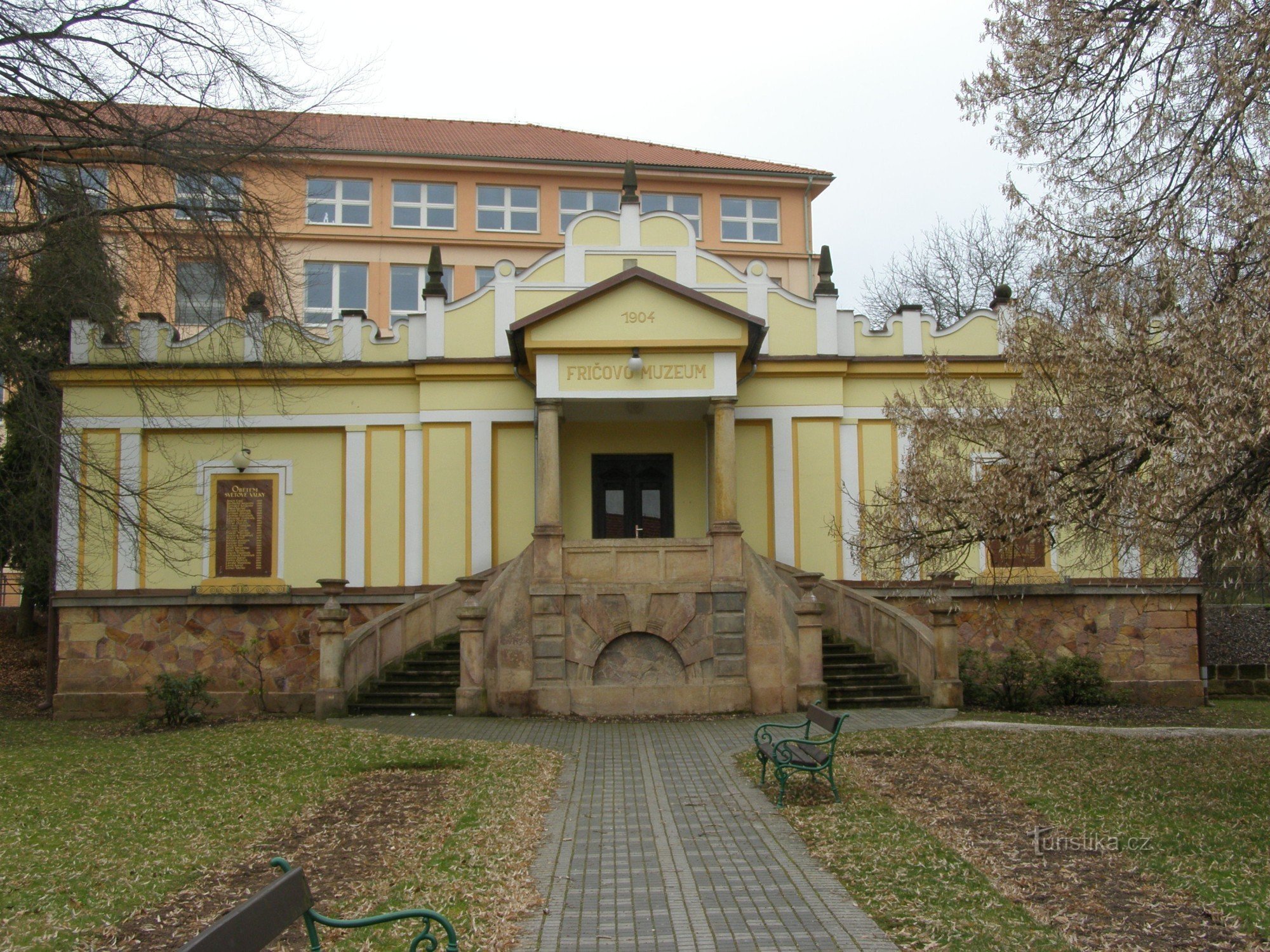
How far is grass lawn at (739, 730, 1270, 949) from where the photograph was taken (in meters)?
6.71

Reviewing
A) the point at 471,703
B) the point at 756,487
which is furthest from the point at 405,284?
the point at 471,703

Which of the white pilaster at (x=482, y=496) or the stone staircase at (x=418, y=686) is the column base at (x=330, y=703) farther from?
the white pilaster at (x=482, y=496)

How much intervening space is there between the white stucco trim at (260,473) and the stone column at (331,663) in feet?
16.3

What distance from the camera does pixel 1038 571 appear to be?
884 inches

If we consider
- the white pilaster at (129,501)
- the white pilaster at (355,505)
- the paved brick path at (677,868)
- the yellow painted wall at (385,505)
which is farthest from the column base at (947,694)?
the white pilaster at (129,501)

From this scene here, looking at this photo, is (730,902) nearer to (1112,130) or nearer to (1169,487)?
(1169,487)

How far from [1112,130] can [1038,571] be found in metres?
12.9

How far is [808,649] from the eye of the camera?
1780 centimetres

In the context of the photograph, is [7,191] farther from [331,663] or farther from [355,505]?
[355,505]

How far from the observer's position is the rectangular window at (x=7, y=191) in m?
14.8

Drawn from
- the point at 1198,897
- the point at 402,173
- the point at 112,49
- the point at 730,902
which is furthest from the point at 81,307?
the point at 402,173

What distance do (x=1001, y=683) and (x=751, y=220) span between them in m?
23.6

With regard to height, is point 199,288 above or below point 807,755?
above

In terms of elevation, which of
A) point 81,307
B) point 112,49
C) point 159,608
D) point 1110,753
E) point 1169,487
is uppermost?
point 112,49
